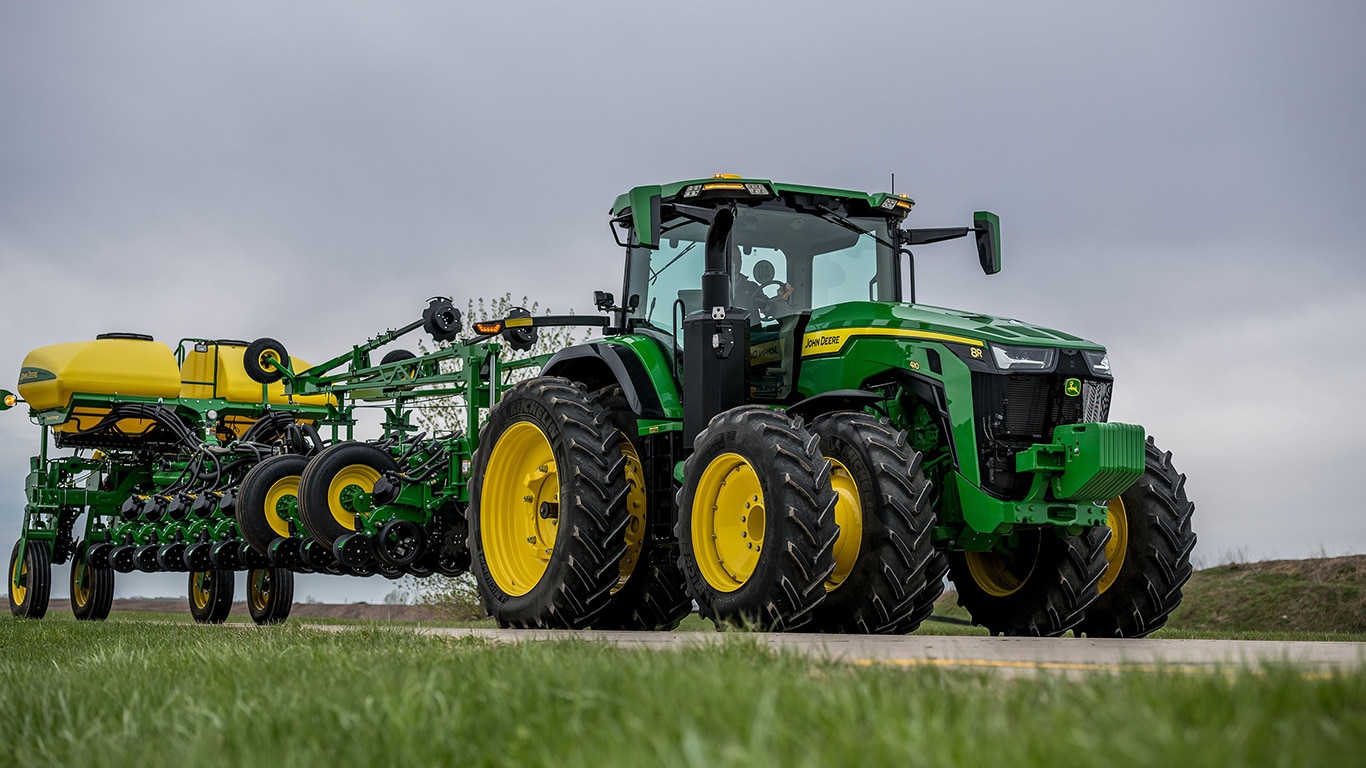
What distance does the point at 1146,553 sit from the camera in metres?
8.17

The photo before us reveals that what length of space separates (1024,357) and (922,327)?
0.60 meters

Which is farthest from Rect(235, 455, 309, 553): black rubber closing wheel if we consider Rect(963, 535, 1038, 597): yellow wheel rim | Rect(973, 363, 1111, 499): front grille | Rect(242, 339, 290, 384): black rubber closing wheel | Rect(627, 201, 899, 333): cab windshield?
Rect(973, 363, 1111, 499): front grille

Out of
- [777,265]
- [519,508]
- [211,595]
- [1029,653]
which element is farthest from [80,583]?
[1029,653]

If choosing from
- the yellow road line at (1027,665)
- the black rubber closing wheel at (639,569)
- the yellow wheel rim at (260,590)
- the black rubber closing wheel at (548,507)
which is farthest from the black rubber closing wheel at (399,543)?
the yellow road line at (1027,665)

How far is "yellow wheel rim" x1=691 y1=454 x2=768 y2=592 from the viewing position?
704 cm

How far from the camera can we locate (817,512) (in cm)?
657

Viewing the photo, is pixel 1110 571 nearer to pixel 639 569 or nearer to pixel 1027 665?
pixel 639 569

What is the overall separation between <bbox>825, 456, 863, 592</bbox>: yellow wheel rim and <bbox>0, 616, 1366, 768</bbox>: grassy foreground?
7.14 ft

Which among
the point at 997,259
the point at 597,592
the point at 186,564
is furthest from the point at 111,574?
the point at 997,259

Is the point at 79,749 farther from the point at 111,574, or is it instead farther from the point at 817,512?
the point at 111,574

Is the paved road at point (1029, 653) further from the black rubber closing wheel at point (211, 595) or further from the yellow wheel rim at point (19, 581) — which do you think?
the yellow wheel rim at point (19, 581)

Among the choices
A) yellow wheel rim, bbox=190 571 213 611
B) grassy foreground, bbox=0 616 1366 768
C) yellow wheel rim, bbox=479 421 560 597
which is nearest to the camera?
grassy foreground, bbox=0 616 1366 768

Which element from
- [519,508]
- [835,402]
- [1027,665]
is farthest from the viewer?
[519,508]

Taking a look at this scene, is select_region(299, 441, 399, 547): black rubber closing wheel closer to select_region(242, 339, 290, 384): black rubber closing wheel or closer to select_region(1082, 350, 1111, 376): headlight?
select_region(242, 339, 290, 384): black rubber closing wheel
